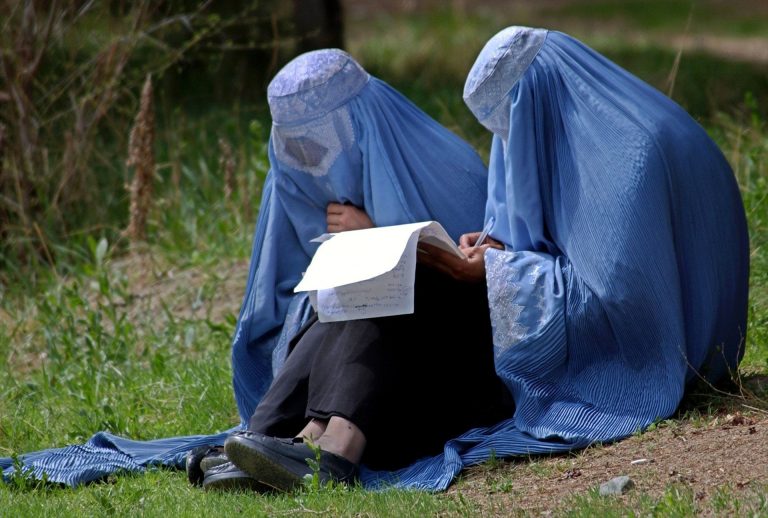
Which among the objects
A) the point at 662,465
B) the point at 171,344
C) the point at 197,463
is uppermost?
the point at 662,465

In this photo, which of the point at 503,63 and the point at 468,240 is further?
the point at 468,240

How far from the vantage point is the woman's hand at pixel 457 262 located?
354cm

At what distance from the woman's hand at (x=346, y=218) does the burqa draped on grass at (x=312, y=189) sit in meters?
0.03

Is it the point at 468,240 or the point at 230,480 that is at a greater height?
the point at 468,240

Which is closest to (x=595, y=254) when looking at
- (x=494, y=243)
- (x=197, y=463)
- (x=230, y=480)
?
(x=494, y=243)

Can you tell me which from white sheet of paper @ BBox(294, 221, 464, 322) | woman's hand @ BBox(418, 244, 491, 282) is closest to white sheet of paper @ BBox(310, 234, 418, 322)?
white sheet of paper @ BBox(294, 221, 464, 322)

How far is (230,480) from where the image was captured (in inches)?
133

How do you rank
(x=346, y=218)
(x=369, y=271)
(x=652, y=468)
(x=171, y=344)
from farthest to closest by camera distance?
1. (x=171, y=344)
2. (x=346, y=218)
3. (x=369, y=271)
4. (x=652, y=468)

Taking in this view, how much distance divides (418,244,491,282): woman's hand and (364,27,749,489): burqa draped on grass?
83 mm

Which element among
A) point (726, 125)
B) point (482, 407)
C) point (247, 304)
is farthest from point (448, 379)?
point (726, 125)

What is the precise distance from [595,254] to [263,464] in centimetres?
105

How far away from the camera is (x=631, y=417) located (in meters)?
3.42

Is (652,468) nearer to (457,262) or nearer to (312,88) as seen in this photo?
(457,262)

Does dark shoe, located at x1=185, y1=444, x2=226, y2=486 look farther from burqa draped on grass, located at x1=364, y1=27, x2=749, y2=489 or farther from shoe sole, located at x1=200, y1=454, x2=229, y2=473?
burqa draped on grass, located at x1=364, y1=27, x2=749, y2=489
